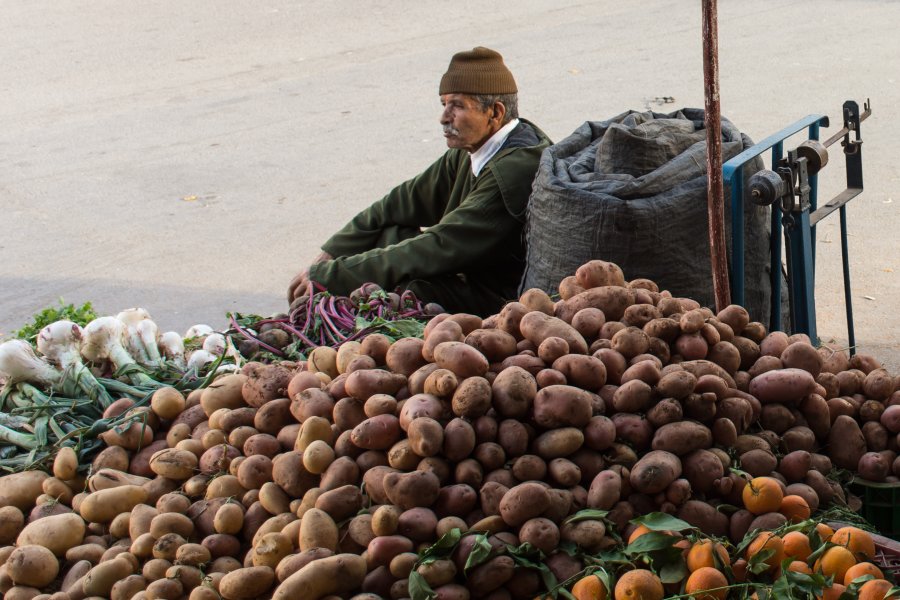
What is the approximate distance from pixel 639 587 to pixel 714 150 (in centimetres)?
145

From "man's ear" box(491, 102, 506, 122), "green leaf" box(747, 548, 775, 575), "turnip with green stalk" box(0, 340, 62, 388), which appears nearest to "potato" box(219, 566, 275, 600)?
"green leaf" box(747, 548, 775, 575)

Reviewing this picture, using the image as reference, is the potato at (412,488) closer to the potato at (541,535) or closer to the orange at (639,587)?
the potato at (541,535)

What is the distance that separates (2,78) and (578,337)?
8499mm

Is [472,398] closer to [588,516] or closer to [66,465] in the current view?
[588,516]

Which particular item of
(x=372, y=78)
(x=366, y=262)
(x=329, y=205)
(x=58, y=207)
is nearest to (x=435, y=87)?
(x=372, y=78)

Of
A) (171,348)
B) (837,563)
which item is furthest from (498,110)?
(837,563)

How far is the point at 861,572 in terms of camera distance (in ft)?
6.17

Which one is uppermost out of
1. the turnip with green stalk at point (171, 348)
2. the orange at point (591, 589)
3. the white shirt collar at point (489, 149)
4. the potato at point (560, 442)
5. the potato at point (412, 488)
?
the white shirt collar at point (489, 149)

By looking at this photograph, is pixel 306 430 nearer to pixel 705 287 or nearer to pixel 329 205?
pixel 705 287

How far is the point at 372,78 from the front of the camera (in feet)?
29.3

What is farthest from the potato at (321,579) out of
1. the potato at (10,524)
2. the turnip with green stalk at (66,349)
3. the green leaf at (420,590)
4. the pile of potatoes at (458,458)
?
the turnip with green stalk at (66,349)

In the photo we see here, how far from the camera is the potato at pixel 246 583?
2006 mm

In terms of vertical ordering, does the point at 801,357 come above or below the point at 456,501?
above

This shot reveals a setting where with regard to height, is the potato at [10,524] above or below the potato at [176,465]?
below
